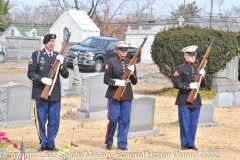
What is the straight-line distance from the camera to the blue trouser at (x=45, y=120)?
27.3ft

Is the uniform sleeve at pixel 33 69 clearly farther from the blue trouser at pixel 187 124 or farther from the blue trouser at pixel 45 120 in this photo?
the blue trouser at pixel 187 124

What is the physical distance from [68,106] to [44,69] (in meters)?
5.75

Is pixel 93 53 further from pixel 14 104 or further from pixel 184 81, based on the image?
pixel 184 81

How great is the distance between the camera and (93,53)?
2669 cm

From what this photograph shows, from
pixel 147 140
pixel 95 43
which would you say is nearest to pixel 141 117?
pixel 147 140

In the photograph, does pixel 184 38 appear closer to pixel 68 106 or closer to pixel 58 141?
pixel 68 106

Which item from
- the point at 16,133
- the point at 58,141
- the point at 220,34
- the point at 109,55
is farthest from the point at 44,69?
the point at 109,55

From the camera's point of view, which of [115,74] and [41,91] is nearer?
[41,91]

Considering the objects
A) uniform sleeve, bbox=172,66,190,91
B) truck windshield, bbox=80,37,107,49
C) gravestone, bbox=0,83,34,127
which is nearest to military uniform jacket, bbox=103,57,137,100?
uniform sleeve, bbox=172,66,190,91

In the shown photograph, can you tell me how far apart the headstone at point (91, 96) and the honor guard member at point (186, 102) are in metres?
3.77

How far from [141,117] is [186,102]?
1600 mm

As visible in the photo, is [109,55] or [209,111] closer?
[209,111]

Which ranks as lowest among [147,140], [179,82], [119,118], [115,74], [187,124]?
[147,140]

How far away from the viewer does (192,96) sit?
891 centimetres
